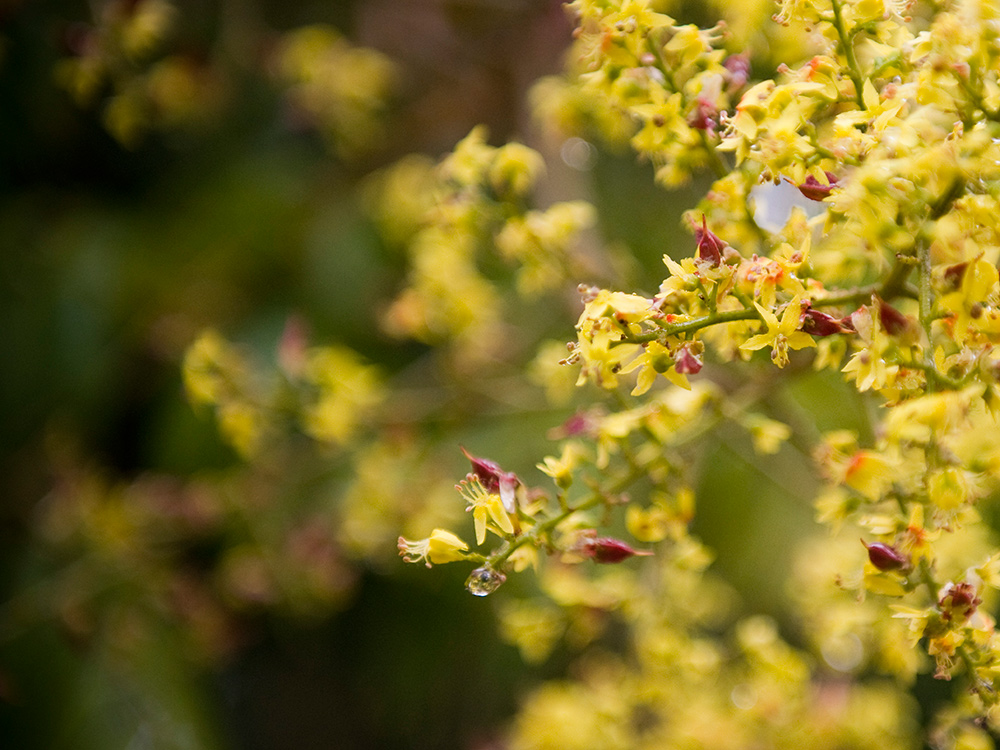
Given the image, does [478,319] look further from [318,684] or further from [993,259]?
[318,684]

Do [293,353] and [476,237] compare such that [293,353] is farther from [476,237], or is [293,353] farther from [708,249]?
[708,249]

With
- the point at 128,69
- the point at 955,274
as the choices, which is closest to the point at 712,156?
the point at 955,274

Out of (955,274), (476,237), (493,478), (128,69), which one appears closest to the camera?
(955,274)

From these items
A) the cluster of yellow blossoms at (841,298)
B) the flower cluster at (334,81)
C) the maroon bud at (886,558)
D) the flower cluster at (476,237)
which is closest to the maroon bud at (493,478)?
the cluster of yellow blossoms at (841,298)

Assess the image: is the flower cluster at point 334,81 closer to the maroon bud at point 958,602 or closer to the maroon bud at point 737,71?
the maroon bud at point 737,71

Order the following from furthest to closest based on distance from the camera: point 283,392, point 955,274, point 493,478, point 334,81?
point 334,81 → point 283,392 → point 493,478 → point 955,274

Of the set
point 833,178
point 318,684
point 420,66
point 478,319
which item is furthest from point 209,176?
point 833,178

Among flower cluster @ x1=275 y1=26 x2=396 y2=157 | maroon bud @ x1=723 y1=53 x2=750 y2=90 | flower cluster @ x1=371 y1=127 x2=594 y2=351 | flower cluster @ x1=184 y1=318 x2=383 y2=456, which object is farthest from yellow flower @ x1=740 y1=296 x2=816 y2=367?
flower cluster @ x1=275 y1=26 x2=396 y2=157
